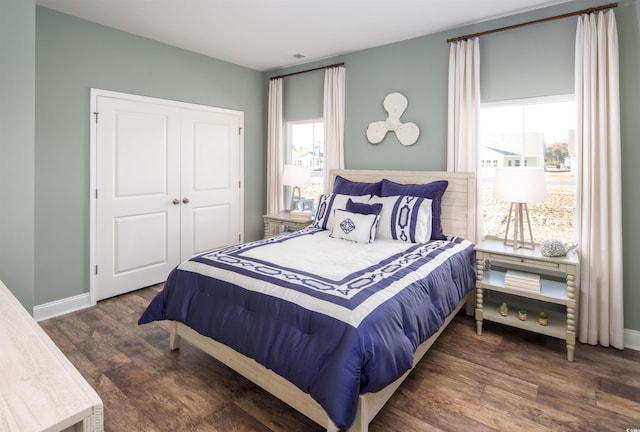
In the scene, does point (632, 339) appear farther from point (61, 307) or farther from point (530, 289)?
point (61, 307)

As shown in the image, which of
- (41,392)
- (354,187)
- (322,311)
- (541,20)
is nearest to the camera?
(41,392)

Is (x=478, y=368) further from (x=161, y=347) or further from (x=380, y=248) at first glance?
(x=161, y=347)

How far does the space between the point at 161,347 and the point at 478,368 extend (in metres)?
2.24

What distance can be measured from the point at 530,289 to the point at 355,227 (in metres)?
1.40

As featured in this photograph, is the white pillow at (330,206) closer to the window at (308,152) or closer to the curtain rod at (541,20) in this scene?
the window at (308,152)

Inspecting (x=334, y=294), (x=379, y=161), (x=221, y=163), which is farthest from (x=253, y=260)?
(x=221, y=163)

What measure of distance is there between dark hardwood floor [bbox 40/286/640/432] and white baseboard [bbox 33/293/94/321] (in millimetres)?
342

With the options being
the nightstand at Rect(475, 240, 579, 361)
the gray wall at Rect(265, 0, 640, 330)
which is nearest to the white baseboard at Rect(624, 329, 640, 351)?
the gray wall at Rect(265, 0, 640, 330)

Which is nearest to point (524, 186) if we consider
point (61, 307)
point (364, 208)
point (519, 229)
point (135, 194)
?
point (519, 229)

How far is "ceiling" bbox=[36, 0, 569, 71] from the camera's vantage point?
9.73 ft

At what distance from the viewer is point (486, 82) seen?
324 centimetres

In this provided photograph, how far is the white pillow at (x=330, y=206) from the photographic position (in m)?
3.47

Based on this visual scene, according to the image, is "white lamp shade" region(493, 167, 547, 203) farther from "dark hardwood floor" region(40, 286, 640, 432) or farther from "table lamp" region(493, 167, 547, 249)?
"dark hardwood floor" region(40, 286, 640, 432)

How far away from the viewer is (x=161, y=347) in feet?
8.63
